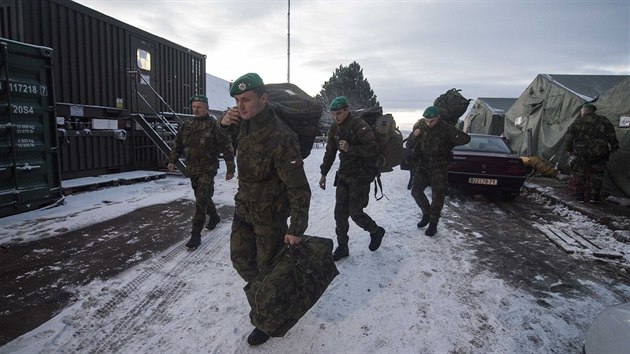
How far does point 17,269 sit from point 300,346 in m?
3.28

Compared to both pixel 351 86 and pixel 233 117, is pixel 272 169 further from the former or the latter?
pixel 351 86

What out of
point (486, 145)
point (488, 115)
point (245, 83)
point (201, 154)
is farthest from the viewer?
point (488, 115)

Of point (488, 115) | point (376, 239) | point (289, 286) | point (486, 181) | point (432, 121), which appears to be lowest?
point (376, 239)

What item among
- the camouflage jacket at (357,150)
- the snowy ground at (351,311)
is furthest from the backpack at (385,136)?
the snowy ground at (351,311)

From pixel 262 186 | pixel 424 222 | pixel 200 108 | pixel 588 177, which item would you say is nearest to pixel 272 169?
pixel 262 186

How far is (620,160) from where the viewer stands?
740 cm

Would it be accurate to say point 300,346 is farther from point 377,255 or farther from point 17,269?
point 17,269

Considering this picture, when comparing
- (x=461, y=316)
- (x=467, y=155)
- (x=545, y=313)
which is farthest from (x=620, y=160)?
(x=461, y=316)

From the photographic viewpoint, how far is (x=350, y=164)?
13.2 feet

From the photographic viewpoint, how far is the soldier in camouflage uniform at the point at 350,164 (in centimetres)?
389

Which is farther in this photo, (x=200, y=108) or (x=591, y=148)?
(x=591, y=148)

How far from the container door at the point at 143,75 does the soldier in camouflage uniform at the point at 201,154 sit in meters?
5.81

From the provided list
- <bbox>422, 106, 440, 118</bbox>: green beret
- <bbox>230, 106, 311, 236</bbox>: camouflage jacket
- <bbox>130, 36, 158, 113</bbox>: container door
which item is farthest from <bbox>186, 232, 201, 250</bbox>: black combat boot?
<bbox>130, 36, 158, 113</bbox>: container door

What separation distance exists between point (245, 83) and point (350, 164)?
6.41 ft
